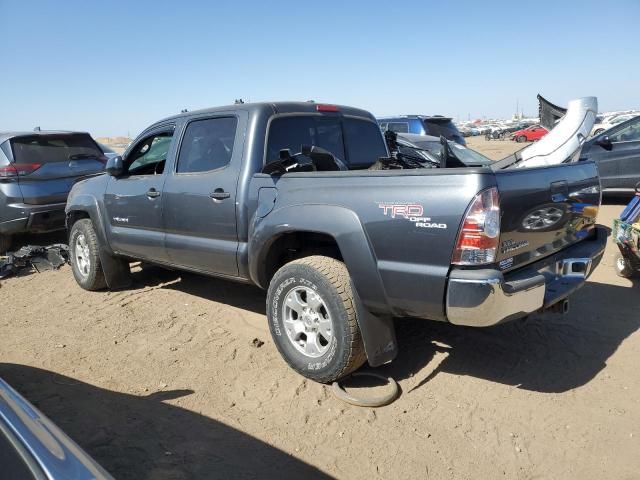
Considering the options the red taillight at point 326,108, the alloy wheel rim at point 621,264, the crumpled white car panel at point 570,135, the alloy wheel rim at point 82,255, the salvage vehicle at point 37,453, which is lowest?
the alloy wheel rim at point 621,264

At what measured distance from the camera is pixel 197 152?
4.33 m

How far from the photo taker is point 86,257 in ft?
19.0

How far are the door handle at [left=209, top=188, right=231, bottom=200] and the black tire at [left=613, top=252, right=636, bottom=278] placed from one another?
424 centimetres

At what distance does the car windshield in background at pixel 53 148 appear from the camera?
24.2 feet

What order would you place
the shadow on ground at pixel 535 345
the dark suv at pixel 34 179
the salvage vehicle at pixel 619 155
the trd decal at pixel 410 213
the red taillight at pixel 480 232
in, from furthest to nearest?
the salvage vehicle at pixel 619 155
the dark suv at pixel 34 179
the shadow on ground at pixel 535 345
the trd decal at pixel 410 213
the red taillight at pixel 480 232

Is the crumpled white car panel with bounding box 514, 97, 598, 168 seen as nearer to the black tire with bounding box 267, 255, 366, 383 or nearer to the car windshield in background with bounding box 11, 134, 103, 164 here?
the black tire with bounding box 267, 255, 366, 383

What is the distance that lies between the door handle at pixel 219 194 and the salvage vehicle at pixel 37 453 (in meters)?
2.40

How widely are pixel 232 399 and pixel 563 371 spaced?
2.35m

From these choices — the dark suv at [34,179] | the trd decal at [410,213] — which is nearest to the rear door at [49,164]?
the dark suv at [34,179]

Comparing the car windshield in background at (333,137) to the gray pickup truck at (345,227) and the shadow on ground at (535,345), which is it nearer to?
the gray pickup truck at (345,227)

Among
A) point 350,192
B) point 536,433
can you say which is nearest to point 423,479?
point 536,433

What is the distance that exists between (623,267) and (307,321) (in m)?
3.91

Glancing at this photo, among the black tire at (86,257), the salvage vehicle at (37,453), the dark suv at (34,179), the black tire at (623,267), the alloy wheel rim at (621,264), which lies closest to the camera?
the salvage vehicle at (37,453)

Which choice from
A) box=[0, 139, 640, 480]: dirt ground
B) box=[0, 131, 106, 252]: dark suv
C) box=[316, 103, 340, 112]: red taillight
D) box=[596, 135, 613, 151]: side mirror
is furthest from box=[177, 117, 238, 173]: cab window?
box=[596, 135, 613, 151]: side mirror
